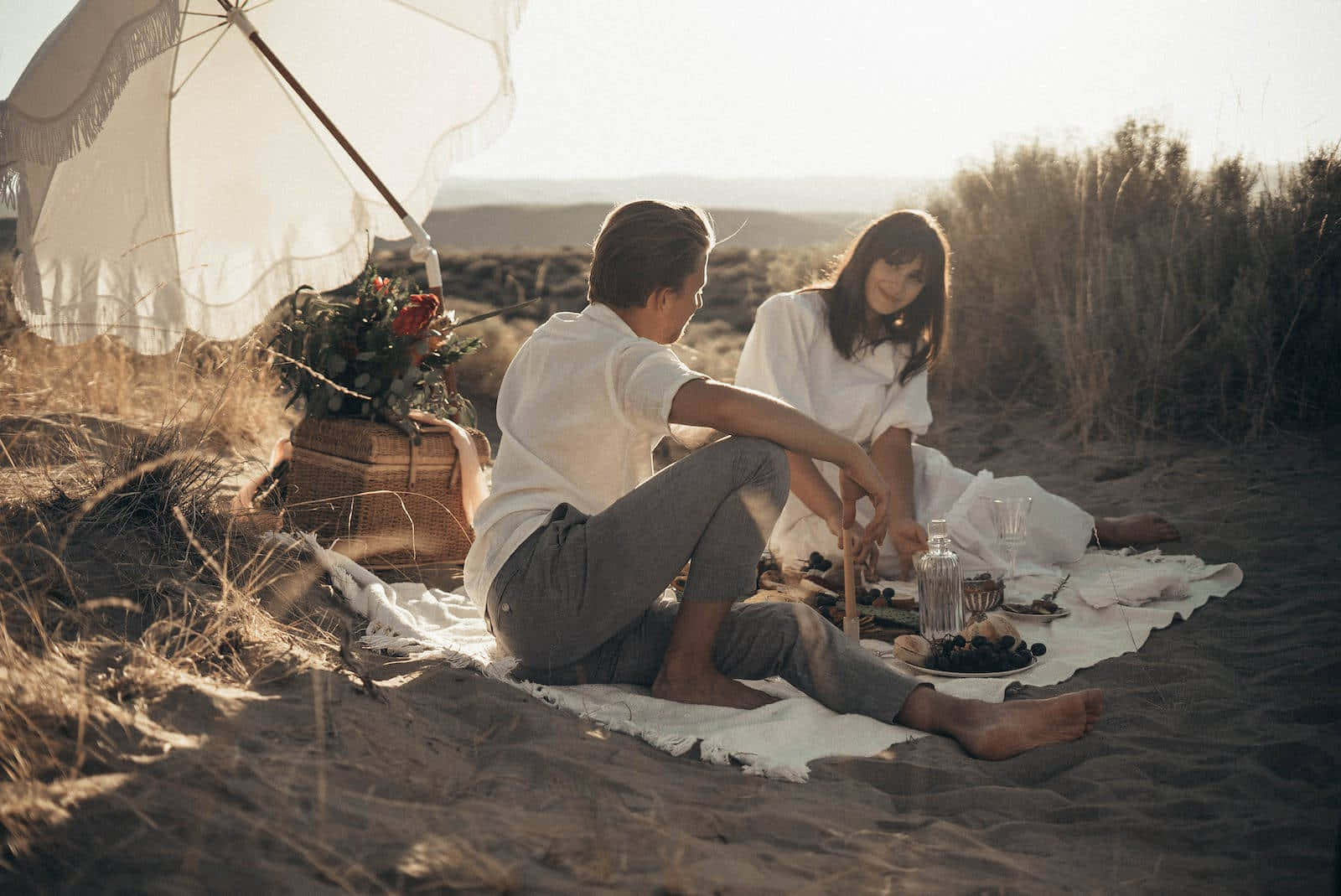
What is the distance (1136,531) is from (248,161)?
13.0 feet

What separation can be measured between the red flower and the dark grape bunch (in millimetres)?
2215

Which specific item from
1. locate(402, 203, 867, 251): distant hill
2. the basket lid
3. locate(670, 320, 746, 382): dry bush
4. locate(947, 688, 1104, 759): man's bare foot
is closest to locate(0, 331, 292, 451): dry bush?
the basket lid

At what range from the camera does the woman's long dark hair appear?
380 centimetres

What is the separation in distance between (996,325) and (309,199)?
14.4 feet

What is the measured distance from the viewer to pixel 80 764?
1.60 meters

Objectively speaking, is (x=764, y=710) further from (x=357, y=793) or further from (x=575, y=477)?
(x=357, y=793)

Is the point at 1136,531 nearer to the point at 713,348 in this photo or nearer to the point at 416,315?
the point at 416,315

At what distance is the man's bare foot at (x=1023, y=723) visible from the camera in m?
2.33

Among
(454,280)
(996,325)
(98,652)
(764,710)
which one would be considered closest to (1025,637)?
(764,710)

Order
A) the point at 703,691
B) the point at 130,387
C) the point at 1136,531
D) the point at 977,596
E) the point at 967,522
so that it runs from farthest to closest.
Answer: the point at 130,387
the point at 1136,531
the point at 967,522
the point at 977,596
the point at 703,691

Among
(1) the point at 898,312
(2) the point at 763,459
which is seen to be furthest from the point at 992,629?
(1) the point at 898,312

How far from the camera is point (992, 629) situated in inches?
118

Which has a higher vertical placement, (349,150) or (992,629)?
(349,150)

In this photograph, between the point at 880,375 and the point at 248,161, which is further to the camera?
the point at 248,161
